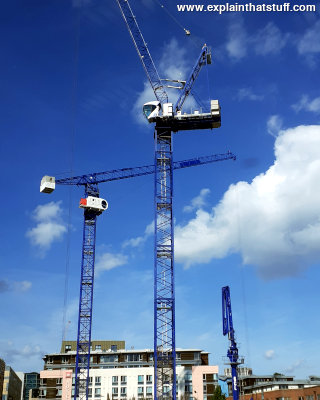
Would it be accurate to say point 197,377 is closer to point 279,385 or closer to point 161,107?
point 279,385

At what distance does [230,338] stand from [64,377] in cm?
6061

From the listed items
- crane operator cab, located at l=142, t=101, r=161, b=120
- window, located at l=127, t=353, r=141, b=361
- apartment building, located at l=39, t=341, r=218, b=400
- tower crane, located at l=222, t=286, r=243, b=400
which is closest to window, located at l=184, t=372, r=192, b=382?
apartment building, located at l=39, t=341, r=218, b=400

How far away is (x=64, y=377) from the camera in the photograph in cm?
11800

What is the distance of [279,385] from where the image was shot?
4643 inches

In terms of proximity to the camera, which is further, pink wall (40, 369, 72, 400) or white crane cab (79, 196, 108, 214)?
pink wall (40, 369, 72, 400)

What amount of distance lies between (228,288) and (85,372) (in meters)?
47.9

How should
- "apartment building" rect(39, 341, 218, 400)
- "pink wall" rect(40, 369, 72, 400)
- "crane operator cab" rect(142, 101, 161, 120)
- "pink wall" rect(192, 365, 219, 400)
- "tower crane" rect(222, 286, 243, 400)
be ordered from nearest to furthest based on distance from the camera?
1. "tower crane" rect(222, 286, 243, 400)
2. "crane operator cab" rect(142, 101, 161, 120)
3. "pink wall" rect(192, 365, 219, 400)
4. "pink wall" rect(40, 369, 72, 400)
5. "apartment building" rect(39, 341, 218, 400)

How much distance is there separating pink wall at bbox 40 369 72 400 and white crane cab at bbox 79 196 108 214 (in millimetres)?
43861

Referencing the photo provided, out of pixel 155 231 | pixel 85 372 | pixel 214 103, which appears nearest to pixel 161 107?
pixel 214 103

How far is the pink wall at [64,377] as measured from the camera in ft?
379

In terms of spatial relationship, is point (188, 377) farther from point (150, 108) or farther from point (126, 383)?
point (150, 108)

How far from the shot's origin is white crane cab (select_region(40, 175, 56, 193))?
109 metres

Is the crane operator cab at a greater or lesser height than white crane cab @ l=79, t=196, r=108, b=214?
greater

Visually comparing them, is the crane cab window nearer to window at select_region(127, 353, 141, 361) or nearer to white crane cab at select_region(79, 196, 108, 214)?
Answer: white crane cab at select_region(79, 196, 108, 214)
